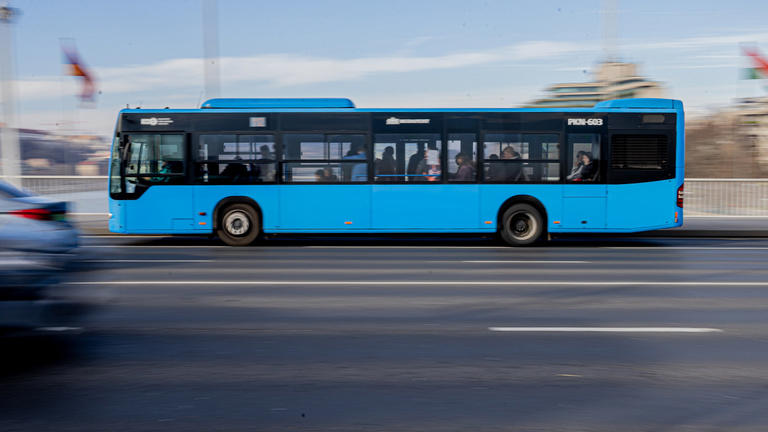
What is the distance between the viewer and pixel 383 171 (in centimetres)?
1543

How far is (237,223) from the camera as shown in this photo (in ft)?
50.1

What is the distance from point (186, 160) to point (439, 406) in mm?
11921

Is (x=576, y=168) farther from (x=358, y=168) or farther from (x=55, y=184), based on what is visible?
(x=55, y=184)

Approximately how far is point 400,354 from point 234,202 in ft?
33.7

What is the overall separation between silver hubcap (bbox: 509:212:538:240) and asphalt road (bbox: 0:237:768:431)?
14.4ft

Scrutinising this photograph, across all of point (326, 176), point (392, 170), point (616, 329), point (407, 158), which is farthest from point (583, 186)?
point (616, 329)

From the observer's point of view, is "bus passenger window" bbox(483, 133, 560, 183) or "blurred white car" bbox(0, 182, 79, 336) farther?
"bus passenger window" bbox(483, 133, 560, 183)

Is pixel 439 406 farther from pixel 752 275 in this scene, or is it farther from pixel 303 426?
pixel 752 275

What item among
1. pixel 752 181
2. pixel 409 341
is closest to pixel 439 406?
pixel 409 341

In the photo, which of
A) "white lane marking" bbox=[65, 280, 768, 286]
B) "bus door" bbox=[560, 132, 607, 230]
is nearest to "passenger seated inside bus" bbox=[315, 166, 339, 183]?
"bus door" bbox=[560, 132, 607, 230]

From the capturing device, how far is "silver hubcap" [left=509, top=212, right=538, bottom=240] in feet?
50.0

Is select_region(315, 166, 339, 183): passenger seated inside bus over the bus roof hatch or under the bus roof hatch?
under

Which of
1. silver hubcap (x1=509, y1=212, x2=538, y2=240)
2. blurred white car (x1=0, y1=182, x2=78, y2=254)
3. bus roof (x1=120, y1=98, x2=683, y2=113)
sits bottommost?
silver hubcap (x1=509, y1=212, x2=538, y2=240)

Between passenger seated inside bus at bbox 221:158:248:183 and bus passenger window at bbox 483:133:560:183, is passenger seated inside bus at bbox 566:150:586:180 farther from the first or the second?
passenger seated inside bus at bbox 221:158:248:183
